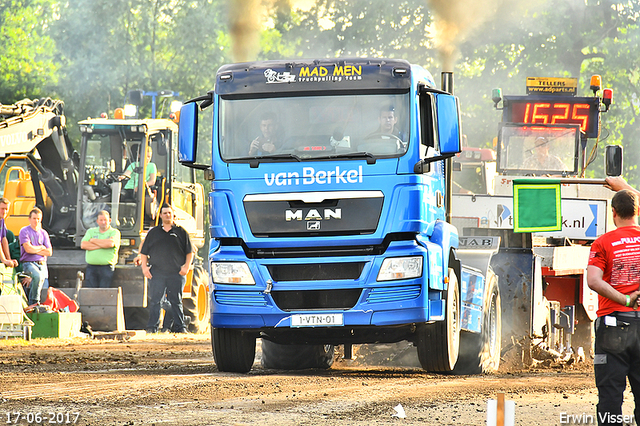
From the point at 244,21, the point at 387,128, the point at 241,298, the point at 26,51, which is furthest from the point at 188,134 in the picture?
the point at 26,51

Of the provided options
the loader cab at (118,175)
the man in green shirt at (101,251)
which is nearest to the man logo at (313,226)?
the man in green shirt at (101,251)

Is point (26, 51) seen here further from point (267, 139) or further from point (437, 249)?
point (437, 249)

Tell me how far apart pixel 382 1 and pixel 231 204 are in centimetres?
3737

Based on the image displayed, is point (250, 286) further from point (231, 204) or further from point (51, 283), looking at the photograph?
point (51, 283)

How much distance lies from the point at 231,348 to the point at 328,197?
78.7 inches

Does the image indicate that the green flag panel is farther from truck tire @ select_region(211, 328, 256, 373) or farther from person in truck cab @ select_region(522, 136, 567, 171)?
person in truck cab @ select_region(522, 136, 567, 171)

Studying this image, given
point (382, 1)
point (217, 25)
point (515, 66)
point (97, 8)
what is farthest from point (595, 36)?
point (97, 8)

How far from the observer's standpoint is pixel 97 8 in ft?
136

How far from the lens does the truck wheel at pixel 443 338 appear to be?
10633mm

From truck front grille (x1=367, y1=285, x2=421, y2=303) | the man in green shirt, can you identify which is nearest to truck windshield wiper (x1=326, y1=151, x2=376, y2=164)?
truck front grille (x1=367, y1=285, x2=421, y2=303)

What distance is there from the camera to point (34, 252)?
55.0 ft

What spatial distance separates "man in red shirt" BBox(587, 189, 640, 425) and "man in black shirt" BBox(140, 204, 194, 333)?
1121cm

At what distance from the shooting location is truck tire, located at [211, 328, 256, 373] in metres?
11.0

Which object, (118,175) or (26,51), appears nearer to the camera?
(118,175)
